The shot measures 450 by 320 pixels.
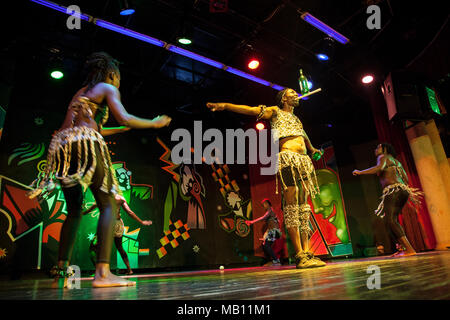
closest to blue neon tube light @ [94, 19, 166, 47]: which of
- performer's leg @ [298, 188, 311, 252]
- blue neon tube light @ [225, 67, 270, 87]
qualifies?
blue neon tube light @ [225, 67, 270, 87]

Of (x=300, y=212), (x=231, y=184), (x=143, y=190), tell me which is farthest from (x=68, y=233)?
(x=231, y=184)

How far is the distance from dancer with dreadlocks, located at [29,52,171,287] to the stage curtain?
6358 mm

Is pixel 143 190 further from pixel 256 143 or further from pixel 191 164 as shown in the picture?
pixel 256 143

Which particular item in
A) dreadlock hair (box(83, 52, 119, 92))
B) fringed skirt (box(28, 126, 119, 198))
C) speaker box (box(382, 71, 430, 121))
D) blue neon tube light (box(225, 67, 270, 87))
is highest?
blue neon tube light (box(225, 67, 270, 87))

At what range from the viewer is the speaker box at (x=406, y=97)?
5895 millimetres

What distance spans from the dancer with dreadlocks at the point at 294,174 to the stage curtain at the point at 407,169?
14.3 feet

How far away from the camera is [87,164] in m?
1.68

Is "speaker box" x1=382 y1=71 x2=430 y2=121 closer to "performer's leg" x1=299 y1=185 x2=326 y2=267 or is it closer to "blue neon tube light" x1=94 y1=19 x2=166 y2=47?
"performer's leg" x1=299 y1=185 x2=326 y2=267

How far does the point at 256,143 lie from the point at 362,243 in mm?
4542

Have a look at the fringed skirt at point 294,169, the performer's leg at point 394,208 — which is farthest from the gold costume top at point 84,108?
the performer's leg at point 394,208

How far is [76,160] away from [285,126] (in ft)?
7.02

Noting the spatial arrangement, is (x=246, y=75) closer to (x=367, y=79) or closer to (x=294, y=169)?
(x=367, y=79)

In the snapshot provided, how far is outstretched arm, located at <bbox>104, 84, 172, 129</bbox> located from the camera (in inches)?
67.2

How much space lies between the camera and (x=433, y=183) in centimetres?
643
